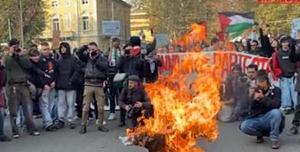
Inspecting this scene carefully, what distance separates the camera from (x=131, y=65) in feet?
39.6

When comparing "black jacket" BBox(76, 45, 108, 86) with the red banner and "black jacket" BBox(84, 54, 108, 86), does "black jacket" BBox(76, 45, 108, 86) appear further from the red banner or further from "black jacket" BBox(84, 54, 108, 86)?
the red banner

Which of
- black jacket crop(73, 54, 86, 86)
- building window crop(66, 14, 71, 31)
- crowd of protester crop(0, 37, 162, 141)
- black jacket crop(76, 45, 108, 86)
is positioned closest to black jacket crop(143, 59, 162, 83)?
crowd of protester crop(0, 37, 162, 141)

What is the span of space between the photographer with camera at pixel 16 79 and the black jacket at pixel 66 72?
0.85 metres

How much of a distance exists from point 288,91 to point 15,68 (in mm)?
5689

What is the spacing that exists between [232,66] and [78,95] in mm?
3390

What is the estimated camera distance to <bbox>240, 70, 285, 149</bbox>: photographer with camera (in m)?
9.34

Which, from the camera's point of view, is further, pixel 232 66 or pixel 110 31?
pixel 110 31

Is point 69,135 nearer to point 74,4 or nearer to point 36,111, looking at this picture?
point 36,111

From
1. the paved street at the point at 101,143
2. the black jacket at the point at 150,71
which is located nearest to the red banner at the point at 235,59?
the black jacket at the point at 150,71

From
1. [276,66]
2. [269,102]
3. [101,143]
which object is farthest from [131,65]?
[269,102]

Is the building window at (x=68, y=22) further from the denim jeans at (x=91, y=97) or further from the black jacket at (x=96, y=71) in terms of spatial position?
the denim jeans at (x=91, y=97)

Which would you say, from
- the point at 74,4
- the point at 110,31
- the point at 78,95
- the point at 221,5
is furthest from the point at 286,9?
the point at 74,4

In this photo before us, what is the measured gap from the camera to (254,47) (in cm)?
1405

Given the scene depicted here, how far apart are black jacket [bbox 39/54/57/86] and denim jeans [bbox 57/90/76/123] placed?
37 centimetres
